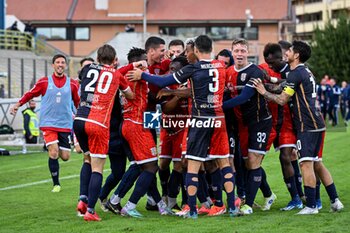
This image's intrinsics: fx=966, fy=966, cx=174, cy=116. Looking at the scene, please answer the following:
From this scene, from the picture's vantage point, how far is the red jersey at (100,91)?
12.4 meters

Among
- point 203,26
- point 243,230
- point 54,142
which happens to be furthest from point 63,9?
point 243,230

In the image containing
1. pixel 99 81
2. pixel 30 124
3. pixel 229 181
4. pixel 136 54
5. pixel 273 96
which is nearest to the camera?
pixel 99 81

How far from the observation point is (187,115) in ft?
44.1

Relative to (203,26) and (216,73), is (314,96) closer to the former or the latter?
(216,73)

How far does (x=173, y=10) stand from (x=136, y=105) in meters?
67.6

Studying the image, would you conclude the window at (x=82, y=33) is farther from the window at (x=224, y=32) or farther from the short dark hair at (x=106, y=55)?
the short dark hair at (x=106, y=55)

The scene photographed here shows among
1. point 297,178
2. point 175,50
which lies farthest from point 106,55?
point 297,178

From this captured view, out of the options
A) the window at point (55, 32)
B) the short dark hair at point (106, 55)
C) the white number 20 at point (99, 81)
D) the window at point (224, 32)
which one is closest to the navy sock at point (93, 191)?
the white number 20 at point (99, 81)

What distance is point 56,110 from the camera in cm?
1712

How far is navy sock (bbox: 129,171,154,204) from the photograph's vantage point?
1267cm

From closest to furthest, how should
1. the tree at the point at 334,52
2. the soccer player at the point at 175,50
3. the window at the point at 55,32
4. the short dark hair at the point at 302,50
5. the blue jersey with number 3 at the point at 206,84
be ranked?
the blue jersey with number 3 at the point at 206,84 → the short dark hair at the point at 302,50 → the soccer player at the point at 175,50 → the tree at the point at 334,52 → the window at the point at 55,32

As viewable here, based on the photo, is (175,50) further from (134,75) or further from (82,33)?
(82,33)

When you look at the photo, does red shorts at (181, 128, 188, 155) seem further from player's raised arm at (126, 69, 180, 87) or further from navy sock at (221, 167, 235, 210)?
player's raised arm at (126, 69, 180, 87)

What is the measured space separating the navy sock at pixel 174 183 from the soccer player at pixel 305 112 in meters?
1.75
